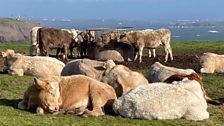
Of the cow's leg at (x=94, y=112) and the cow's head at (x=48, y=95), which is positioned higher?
the cow's head at (x=48, y=95)

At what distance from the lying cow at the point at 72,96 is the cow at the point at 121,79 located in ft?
4.46

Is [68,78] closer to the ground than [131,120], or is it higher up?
higher up

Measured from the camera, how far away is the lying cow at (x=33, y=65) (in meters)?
21.7

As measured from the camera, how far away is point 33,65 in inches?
877

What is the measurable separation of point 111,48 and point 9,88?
14853 millimetres

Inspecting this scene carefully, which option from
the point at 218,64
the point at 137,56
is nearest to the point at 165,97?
the point at 218,64

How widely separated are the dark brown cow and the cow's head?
62.7 ft

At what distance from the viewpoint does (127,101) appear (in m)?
13.0

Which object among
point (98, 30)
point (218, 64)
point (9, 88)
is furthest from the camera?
point (98, 30)

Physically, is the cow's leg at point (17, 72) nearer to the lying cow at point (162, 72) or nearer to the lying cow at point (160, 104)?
the lying cow at point (162, 72)

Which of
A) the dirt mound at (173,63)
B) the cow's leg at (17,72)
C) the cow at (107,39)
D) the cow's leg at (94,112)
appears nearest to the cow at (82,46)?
the cow at (107,39)

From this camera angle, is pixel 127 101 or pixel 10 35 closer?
pixel 127 101

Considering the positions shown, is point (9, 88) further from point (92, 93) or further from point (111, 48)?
point (111, 48)

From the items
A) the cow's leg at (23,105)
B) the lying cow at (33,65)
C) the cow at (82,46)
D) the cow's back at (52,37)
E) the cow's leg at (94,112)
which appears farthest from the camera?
the cow at (82,46)
